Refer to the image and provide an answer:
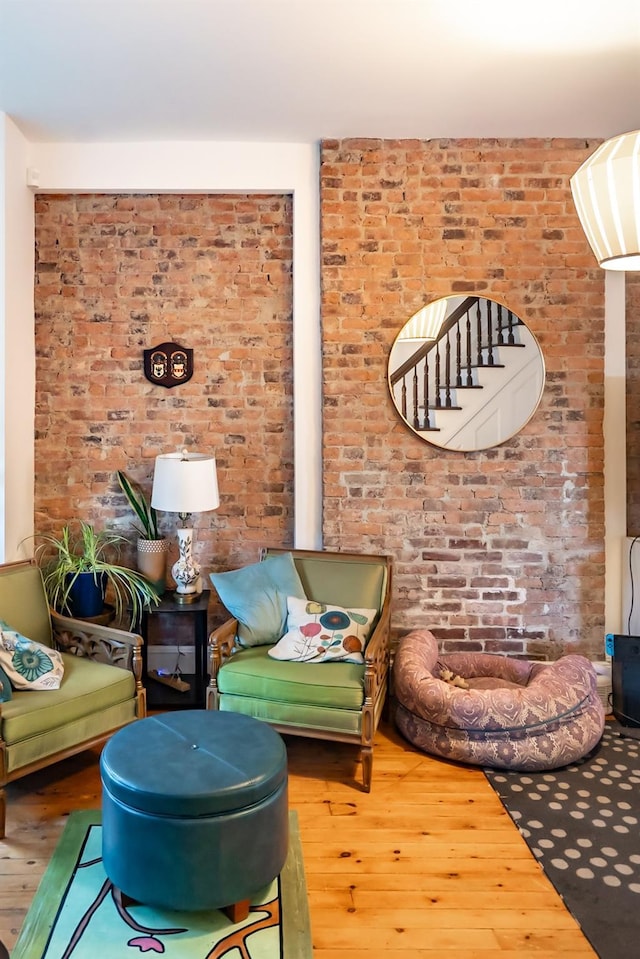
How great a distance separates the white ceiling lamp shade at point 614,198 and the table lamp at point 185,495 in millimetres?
2239

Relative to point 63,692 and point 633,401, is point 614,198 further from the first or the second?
point 63,692

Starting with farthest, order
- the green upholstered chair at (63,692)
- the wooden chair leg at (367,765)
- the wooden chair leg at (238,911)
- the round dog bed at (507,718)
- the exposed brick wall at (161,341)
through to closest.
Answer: the exposed brick wall at (161,341), the round dog bed at (507,718), the wooden chair leg at (367,765), the green upholstered chair at (63,692), the wooden chair leg at (238,911)

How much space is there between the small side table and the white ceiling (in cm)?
259

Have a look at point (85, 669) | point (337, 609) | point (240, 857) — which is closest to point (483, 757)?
point (337, 609)

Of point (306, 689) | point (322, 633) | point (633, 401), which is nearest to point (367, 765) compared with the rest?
point (306, 689)

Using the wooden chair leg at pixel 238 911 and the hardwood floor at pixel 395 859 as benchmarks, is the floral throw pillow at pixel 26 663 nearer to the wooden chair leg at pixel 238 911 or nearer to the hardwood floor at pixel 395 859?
the hardwood floor at pixel 395 859

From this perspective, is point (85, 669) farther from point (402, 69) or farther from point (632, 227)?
point (402, 69)

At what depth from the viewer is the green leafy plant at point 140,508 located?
4.00m

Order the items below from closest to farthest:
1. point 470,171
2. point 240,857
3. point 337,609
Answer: point 240,857 → point 337,609 → point 470,171

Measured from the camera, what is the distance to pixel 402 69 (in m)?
3.17

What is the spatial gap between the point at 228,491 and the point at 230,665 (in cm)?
126

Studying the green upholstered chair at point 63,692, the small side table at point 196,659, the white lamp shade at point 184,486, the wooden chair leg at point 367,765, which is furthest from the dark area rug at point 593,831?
the white lamp shade at point 184,486

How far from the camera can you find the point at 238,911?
215cm

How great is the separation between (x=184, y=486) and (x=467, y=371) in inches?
67.0
